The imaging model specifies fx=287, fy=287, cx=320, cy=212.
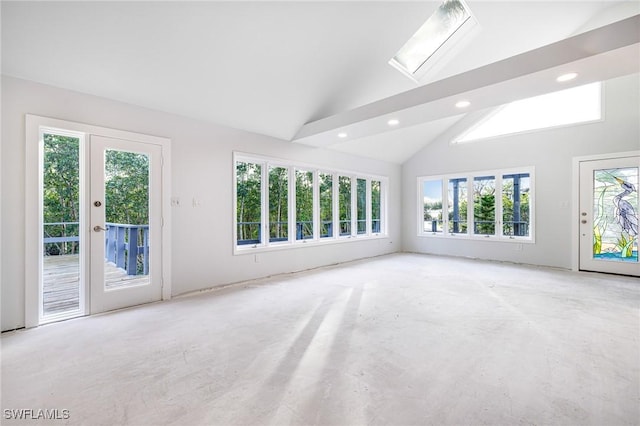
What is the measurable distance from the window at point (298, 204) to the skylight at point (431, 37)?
2437mm

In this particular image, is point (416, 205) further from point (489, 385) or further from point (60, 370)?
point (60, 370)

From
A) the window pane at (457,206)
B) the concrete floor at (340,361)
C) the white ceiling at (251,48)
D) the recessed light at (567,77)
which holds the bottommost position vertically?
the concrete floor at (340,361)

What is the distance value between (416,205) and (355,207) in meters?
2.00

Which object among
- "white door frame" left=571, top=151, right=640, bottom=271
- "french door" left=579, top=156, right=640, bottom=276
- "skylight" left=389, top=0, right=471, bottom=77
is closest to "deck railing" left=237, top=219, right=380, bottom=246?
"skylight" left=389, top=0, right=471, bottom=77

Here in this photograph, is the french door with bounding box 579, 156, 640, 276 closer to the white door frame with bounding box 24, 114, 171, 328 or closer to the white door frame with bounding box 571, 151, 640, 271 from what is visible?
the white door frame with bounding box 571, 151, 640, 271

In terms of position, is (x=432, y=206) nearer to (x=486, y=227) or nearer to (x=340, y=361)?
(x=486, y=227)

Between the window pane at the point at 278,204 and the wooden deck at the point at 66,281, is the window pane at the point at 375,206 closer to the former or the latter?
the window pane at the point at 278,204

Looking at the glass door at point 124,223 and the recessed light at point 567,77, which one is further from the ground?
the recessed light at point 567,77

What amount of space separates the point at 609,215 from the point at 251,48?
21.4 feet

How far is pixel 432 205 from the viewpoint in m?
7.60

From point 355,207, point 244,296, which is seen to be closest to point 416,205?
point 355,207

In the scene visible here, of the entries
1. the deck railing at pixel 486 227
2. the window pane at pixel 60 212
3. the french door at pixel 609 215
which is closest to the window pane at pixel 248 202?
the window pane at pixel 60 212

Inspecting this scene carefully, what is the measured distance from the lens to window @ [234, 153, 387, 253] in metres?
4.79

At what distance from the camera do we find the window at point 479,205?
6.16m
